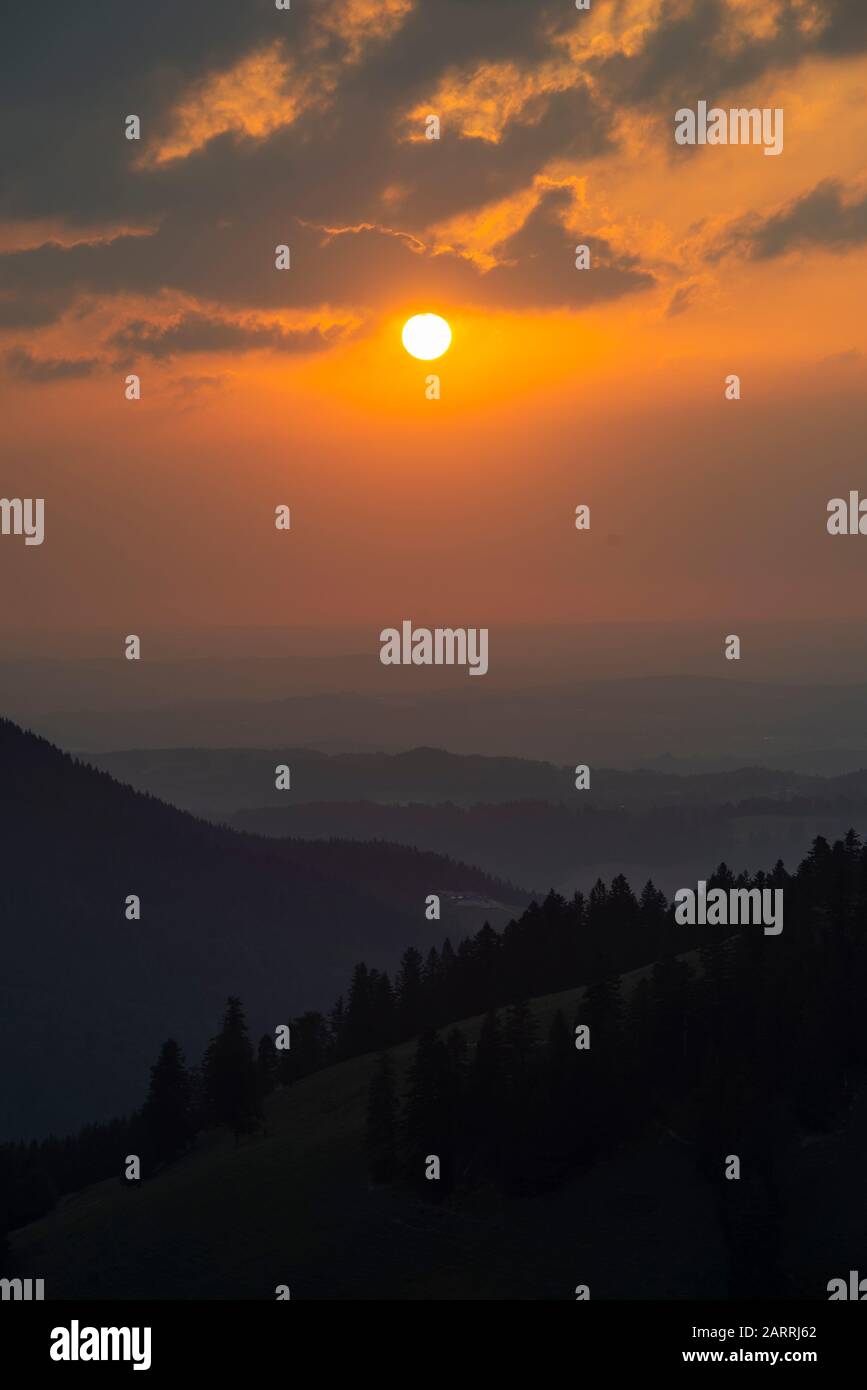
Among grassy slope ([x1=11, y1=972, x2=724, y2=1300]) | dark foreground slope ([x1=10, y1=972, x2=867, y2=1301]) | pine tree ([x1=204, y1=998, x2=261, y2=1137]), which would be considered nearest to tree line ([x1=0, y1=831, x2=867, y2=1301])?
pine tree ([x1=204, y1=998, x2=261, y2=1137])

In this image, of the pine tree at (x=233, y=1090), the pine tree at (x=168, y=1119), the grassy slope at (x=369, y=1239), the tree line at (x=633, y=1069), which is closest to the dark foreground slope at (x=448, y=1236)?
the grassy slope at (x=369, y=1239)

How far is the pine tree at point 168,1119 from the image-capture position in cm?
11512

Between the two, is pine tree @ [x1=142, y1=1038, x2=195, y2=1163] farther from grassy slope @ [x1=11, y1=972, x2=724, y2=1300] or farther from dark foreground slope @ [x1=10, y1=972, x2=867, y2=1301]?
dark foreground slope @ [x1=10, y1=972, x2=867, y2=1301]

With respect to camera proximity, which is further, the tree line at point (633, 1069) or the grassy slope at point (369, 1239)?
the tree line at point (633, 1069)

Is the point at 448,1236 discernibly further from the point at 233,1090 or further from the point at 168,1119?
the point at 168,1119

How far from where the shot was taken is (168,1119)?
11588 cm

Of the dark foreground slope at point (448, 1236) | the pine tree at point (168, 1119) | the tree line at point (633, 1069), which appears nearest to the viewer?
the dark foreground slope at point (448, 1236)

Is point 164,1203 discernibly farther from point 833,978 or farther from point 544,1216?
point 833,978

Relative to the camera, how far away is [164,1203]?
329ft

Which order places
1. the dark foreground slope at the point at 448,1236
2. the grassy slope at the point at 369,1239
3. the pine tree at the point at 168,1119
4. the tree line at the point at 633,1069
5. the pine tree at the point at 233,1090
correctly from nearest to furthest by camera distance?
the dark foreground slope at the point at 448,1236, the grassy slope at the point at 369,1239, the tree line at the point at 633,1069, the pine tree at the point at 233,1090, the pine tree at the point at 168,1119

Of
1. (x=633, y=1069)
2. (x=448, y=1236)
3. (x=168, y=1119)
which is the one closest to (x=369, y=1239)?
(x=448, y=1236)

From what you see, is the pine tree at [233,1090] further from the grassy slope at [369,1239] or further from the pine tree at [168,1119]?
the grassy slope at [369,1239]

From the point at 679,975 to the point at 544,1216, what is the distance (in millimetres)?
19021

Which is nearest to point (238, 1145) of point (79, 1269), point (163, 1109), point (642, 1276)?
point (163, 1109)
